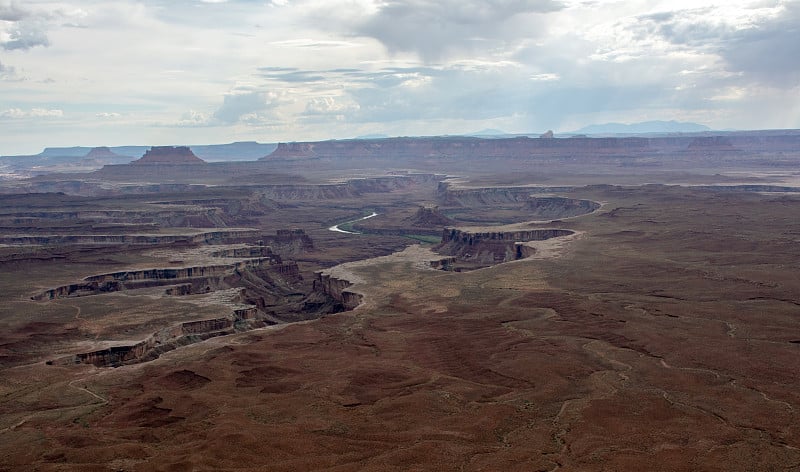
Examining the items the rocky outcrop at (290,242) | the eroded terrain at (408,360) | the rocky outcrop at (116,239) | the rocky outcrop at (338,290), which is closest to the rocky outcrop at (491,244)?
the eroded terrain at (408,360)

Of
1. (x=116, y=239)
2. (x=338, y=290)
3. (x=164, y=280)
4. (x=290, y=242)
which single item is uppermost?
(x=116, y=239)

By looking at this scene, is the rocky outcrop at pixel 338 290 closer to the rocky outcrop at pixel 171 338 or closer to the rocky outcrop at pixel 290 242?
the rocky outcrop at pixel 171 338

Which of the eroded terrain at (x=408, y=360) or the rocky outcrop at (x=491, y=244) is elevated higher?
the eroded terrain at (x=408, y=360)

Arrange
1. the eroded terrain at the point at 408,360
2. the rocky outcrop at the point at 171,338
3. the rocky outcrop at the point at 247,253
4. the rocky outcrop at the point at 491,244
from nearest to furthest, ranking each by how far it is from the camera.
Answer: the eroded terrain at the point at 408,360, the rocky outcrop at the point at 171,338, the rocky outcrop at the point at 247,253, the rocky outcrop at the point at 491,244

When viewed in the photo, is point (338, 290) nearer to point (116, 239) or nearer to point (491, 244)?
point (491, 244)

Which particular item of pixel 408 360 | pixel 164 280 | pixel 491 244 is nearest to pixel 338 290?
pixel 164 280

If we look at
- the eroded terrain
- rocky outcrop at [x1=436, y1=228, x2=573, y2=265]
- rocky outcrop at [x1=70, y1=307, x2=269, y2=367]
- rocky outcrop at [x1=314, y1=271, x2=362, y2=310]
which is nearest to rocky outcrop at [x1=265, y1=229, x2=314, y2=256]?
rocky outcrop at [x1=436, y1=228, x2=573, y2=265]

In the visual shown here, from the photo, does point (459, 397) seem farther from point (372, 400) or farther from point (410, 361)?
point (410, 361)
